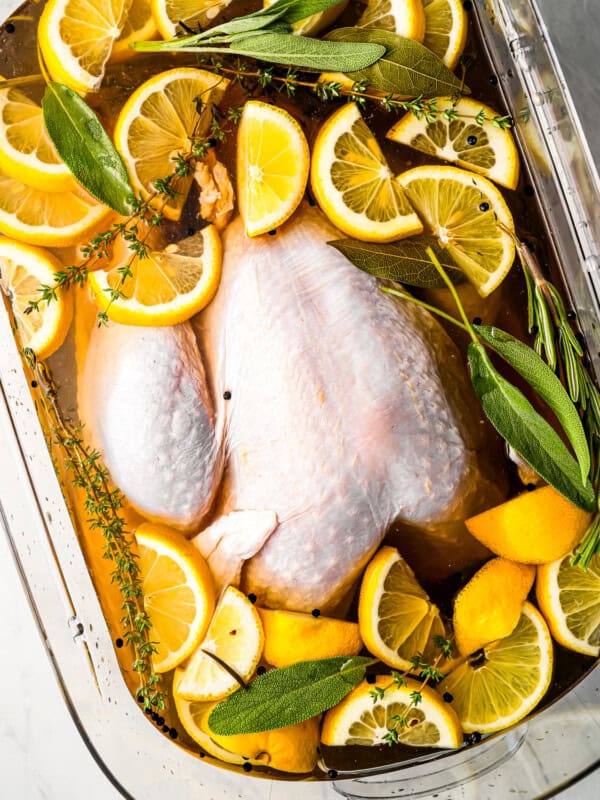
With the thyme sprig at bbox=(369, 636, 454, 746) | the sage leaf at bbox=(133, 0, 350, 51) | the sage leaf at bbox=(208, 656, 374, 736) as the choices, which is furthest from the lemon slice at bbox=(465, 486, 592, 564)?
the sage leaf at bbox=(133, 0, 350, 51)

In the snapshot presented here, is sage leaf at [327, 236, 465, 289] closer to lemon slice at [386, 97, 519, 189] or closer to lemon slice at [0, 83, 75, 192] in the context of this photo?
lemon slice at [386, 97, 519, 189]

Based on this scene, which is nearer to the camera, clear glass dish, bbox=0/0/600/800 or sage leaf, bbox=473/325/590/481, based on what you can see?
sage leaf, bbox=473/325/590/481

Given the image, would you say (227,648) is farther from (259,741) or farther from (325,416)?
(325,416)

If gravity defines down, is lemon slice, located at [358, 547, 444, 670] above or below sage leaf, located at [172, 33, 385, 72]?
below

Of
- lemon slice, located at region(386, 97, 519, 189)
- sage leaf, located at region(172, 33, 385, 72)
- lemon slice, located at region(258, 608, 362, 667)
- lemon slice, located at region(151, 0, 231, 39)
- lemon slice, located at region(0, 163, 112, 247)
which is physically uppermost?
lemon slice, located at region(151, 0, 231, 39)

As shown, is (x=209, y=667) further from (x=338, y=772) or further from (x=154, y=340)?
(x=154, y=340)

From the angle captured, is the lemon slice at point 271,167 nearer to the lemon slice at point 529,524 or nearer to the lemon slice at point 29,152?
the lemon slice at point 29,152
